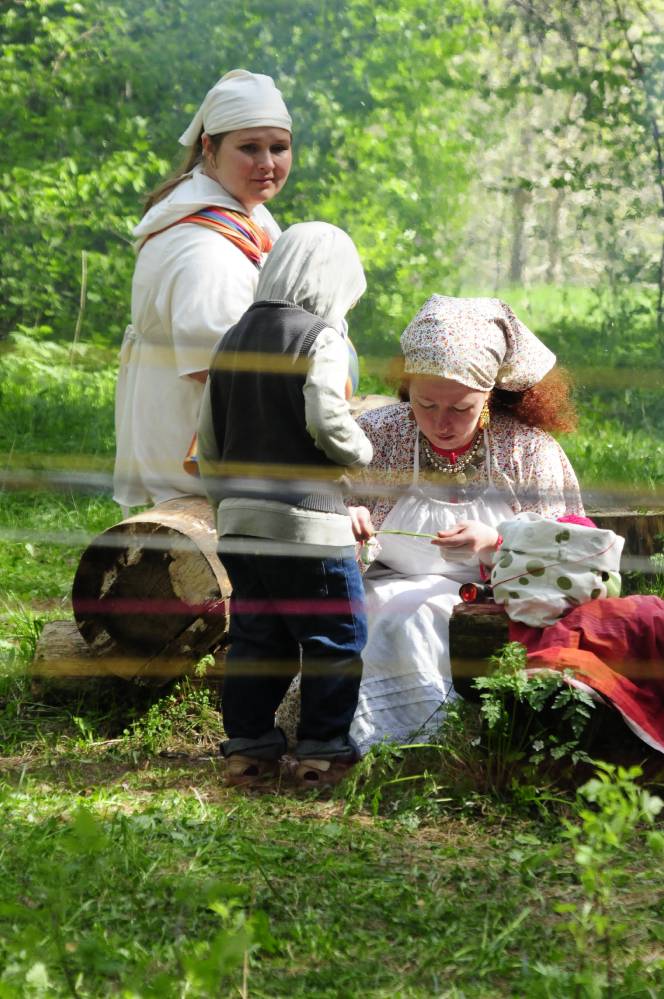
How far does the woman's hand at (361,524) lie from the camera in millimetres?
3281

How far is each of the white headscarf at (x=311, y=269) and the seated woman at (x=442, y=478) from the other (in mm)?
299

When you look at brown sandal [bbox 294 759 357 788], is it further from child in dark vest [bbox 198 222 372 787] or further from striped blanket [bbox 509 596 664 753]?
striped blanket [bbox 509 596 664 753]

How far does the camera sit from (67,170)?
9461 millimetres

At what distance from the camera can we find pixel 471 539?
3199 millimetres

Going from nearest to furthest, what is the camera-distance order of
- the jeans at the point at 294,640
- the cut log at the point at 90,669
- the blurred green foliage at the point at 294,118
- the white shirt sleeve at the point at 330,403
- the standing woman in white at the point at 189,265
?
the white shirt sleeve at the point at 330,403, the jeans at the point at 294,640, the cut log at the point at 90,669, the standing woman in white at the point at 189,265, the blurred green foliage at the point at 294,118

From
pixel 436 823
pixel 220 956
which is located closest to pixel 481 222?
pixel 436 823

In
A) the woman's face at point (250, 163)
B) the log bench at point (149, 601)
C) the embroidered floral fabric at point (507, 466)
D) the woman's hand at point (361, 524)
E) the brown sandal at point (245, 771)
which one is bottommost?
the brown sandal at point (245, 771)

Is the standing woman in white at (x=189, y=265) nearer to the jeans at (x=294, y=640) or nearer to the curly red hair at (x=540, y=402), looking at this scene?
the curly red hair at (x=540, y=402)

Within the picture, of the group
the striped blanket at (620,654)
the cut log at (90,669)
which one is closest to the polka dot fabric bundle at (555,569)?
the striped blanket at (620,654)

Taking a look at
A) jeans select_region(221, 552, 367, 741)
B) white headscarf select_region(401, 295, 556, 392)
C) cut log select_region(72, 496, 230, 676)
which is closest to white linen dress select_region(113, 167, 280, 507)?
cut log select_region(72, 496, 230, 676)

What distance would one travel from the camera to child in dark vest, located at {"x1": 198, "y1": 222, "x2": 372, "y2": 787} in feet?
9.79

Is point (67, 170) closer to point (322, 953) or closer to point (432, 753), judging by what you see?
point (432, 753)

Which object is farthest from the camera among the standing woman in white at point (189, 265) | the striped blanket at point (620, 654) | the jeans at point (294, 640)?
the standing woman in white at point (189, 265)

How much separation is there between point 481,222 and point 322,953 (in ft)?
33.9
